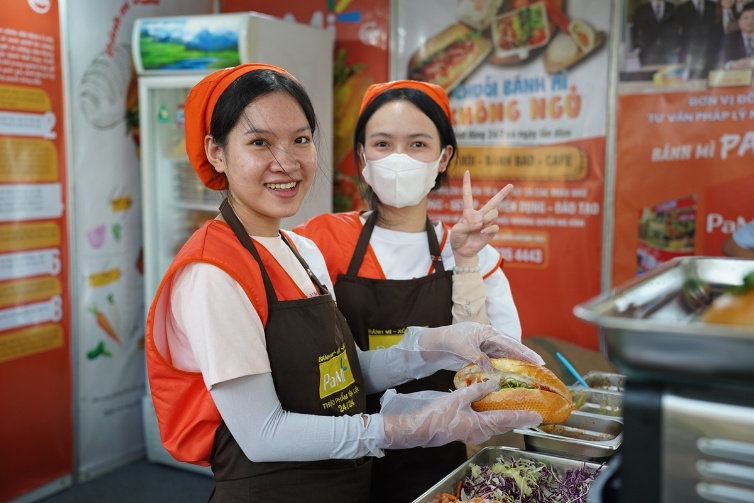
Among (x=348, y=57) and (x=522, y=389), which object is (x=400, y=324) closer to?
(x=522, y=389)

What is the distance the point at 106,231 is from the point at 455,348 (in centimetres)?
324

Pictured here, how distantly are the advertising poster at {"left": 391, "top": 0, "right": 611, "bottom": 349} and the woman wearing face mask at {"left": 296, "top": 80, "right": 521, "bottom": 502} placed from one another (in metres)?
1.87

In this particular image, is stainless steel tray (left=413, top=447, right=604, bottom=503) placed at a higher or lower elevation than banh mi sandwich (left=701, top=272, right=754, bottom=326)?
lower

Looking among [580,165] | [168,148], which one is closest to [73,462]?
[168,148]

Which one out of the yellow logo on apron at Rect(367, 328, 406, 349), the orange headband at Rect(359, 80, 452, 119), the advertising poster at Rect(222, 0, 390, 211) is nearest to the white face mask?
the orange headband at Rect(359, 80, 452, 119)

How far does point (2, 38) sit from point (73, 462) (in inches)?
98.8

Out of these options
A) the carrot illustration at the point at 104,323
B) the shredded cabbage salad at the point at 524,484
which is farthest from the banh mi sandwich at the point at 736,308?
the carrot illustration at the point at 104,323

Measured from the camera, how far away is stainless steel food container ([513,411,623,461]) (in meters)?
1.91

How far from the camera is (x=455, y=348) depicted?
1.91 meters

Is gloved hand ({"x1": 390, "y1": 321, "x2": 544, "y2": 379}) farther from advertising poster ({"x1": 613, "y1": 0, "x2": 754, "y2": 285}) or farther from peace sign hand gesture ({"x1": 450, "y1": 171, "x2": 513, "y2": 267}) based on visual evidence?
advertising poster ({"x1": 613, "y1": 0, "x2": 754, "y2": 285})

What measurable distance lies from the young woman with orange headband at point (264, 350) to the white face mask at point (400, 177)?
539mm

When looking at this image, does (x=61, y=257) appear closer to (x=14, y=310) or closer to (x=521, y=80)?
(x=14, y=310)

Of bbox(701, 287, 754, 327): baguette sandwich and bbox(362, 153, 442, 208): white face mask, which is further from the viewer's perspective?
bbox(362, 153, 442, 208): white face mask

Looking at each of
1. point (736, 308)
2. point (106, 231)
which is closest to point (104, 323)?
A: point (106, 231)
